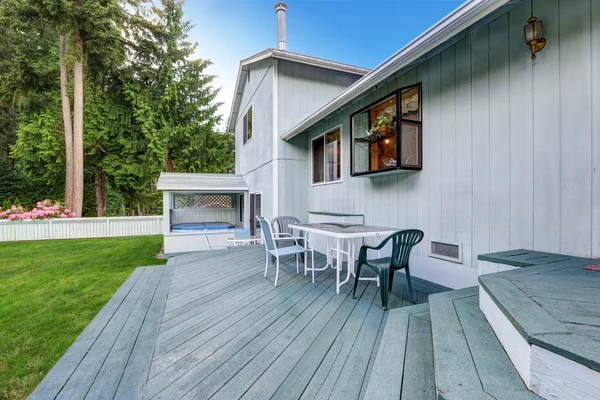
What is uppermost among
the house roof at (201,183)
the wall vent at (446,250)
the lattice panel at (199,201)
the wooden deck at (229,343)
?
the house roof at (201,183)

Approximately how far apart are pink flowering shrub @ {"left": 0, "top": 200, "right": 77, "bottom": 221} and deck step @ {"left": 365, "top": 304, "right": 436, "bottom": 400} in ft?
42.5

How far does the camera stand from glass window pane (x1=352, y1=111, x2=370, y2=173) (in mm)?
4133

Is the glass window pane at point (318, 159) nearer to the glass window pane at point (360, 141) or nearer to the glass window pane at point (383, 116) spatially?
the glass window pane at point (360, 141)

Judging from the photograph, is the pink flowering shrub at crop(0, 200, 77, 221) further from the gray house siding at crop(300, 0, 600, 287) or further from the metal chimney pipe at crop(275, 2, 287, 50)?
the gray house siding at crop(300, 0, 600, 287)

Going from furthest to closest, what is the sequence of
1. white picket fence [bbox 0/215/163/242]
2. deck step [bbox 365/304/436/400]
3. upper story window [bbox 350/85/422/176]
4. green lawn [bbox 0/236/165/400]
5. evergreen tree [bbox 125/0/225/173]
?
1. evergreen tree [bbox 125/0/225/173]
2. white picket fence [bbox 0/215/163/242]
3. upper story window [bbox 350/85/422/176]
4. green lawn [bbox 0/236/165/400]
5. deck step [bbox 365/304/436/400]

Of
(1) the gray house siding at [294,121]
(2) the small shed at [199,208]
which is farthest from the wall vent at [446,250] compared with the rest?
(2) the small shed at [199,208]

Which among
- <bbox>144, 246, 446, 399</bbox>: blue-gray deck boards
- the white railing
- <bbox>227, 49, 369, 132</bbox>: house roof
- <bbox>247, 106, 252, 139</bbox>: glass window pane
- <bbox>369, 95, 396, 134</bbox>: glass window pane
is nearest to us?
<bbox>144, 246, 446, 399</bbox>: blue-gray deck boards

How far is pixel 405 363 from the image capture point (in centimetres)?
154

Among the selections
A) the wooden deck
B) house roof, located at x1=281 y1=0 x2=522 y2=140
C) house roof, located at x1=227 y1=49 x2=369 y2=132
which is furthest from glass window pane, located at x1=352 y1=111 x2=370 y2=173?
house roof, located at x1=227 y1=49 x2=369 y2=132

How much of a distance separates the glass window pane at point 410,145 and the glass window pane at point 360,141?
0.71 m

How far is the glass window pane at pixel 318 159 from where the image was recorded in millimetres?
6156

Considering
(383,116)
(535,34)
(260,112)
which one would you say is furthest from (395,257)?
(260,112)

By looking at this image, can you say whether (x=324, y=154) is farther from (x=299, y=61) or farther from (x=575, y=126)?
(x=575, y=126)

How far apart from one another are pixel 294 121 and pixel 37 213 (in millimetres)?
10366
